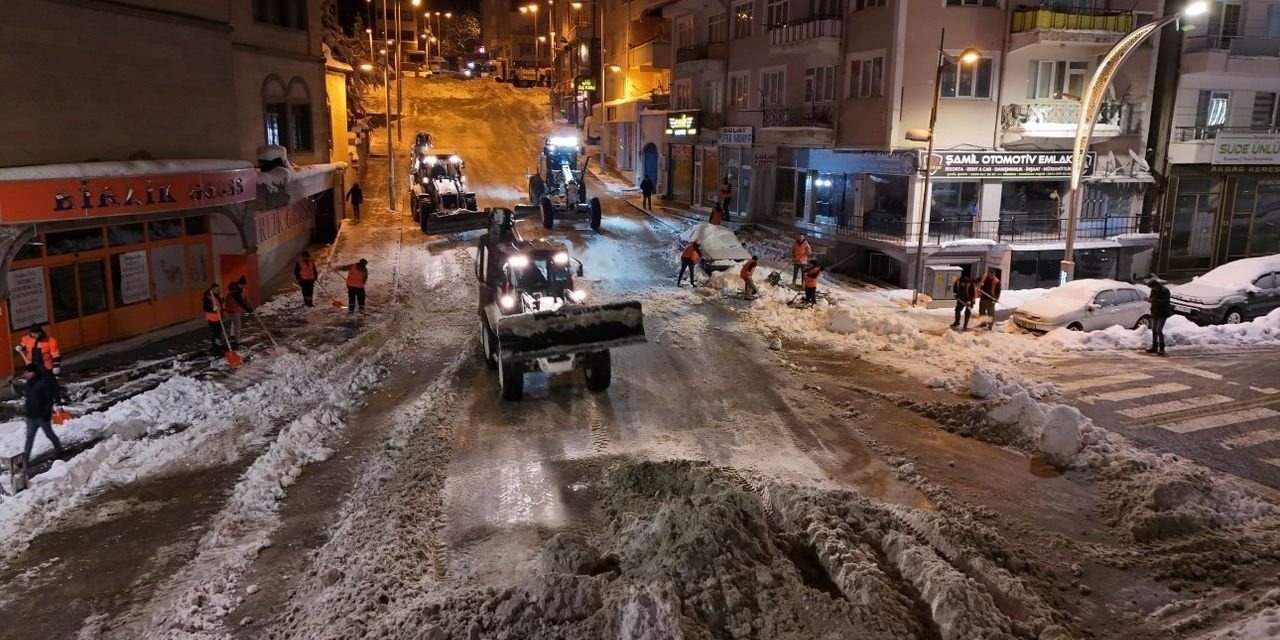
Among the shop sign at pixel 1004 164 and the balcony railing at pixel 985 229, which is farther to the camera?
the balcony railing at pixel 985 229

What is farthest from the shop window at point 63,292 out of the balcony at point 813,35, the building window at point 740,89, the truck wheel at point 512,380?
the building window at point 740,89

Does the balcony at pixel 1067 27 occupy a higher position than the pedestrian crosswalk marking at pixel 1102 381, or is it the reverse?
the balcony at pixel 1067 27

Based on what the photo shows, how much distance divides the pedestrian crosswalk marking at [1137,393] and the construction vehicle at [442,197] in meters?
21.2

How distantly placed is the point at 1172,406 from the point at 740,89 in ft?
84.4

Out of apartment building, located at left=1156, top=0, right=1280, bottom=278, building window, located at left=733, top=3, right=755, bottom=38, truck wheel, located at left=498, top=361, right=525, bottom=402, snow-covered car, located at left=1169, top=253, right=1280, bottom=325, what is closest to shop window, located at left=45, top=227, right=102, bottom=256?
truck wheel, located at left=498, top=361, right=525, bottom=402

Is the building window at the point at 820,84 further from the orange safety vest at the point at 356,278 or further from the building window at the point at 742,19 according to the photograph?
the orange safety vest at the point at 356,278

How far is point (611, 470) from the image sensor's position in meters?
10.9

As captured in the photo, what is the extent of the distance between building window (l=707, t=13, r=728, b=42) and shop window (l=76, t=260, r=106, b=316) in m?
28.1

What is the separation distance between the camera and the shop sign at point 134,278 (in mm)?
17516

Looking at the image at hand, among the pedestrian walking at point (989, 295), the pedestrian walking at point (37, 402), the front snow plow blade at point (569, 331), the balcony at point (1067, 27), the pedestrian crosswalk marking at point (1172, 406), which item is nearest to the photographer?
the pedestrian walking at point (37, 402)

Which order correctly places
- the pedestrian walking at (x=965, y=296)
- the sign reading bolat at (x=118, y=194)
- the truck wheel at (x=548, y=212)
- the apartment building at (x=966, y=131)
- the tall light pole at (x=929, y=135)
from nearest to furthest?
the sign reading bolat at (x=118, y=194)
the pedestrian walking at (x=965, y=296)
the tall light pole at (x=929, y=135)
the apartment building at (x=966, y=131)
the truck wheel at (x=548, y=212)

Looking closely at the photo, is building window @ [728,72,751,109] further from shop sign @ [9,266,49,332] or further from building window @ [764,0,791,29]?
shop sign @ [9,266,49,332]

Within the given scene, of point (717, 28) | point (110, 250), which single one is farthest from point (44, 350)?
point (717, 28)

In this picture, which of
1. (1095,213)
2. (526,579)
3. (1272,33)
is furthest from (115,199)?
(1272,33)
